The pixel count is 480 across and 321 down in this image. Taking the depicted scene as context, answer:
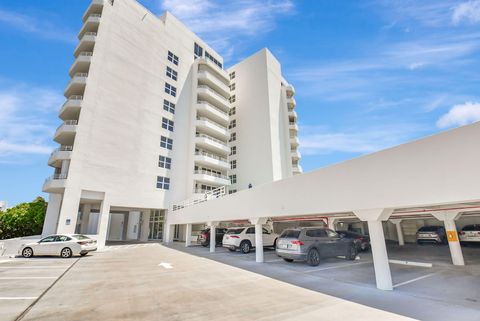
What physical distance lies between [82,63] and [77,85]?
263cm

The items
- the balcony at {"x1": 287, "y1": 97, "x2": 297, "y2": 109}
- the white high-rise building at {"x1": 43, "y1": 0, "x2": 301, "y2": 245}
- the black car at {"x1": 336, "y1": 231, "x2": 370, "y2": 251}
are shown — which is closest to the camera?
the black car at {"x1": 336, "y1": 231, "x2": 370, "y2": 251}

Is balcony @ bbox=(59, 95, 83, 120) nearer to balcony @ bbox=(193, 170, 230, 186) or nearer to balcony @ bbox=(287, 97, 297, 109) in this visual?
balcony @ bbox=(193, 170, 230, 186)

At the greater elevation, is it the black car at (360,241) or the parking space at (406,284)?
the black car at (360,241)

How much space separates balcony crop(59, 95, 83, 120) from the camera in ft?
77.8

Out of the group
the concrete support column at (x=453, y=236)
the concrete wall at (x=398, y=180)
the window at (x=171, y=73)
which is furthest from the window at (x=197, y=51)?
the concrete support column at (x=453, y=236)

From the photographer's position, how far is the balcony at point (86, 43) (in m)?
25.9

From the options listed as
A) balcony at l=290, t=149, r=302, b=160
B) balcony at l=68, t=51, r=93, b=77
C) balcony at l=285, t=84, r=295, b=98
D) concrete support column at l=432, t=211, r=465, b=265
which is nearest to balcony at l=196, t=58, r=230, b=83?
balcony at l=285, t=84, r=295, b=98

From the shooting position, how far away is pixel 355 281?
26.3ft

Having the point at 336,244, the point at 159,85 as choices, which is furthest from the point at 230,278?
the point at 159,85

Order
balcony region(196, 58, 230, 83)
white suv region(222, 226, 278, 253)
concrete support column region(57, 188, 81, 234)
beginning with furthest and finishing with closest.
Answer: balcony region(196, 58, 230, 83), concrete support column region(57, 188, 81, 234), white suv region(222, 226, 278, 253)

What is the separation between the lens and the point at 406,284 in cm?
764

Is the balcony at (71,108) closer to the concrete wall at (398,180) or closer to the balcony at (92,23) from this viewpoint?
the balcony at (92,23)

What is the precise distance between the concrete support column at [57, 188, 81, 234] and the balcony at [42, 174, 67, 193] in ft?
2.83

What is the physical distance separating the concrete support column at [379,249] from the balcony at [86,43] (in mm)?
31259
